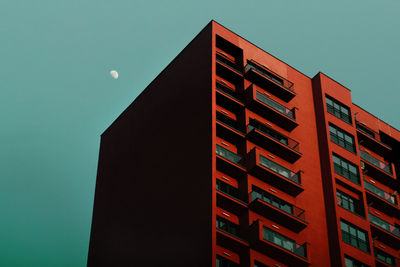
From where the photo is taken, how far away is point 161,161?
189 ft

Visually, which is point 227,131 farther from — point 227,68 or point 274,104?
point 227,68

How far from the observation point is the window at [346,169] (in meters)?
56.1

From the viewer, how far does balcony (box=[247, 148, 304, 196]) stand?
49969 millimetres

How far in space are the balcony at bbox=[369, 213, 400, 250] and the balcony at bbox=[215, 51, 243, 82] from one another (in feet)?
58.2

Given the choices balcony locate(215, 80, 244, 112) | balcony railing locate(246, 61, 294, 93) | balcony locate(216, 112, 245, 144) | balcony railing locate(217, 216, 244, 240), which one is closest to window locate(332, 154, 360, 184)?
balcony railing locate(246, 61, 294, 93)

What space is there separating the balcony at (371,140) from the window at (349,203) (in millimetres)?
8941

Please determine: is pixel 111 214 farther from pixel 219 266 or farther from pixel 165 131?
pixel 219 266

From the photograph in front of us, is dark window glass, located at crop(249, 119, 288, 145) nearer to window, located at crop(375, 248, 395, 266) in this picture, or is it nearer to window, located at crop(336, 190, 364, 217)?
window, located at crop(336, 190, 364, 217)

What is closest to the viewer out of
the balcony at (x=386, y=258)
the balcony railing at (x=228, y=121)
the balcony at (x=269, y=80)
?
the balcony railing at (x=228, y=121)

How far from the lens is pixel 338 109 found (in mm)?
61594

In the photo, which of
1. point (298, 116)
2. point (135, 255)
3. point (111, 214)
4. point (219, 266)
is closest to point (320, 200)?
point (298, 116)

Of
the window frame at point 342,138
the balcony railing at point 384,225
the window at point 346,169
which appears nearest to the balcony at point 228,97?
the window frame at point 342,138

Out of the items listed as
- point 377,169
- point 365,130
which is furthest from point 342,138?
point 365,130

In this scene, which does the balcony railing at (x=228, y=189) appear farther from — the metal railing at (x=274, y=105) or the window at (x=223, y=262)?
the metal railing at (x=274, y=105)
